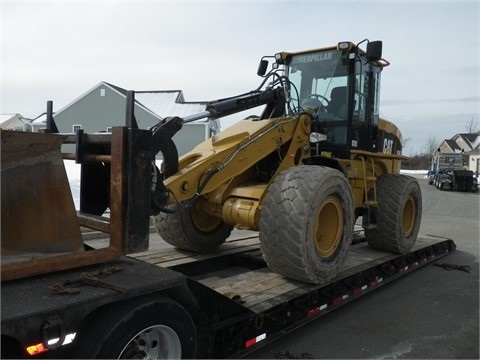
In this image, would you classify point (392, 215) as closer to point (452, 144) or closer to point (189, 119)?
point (189, 119)

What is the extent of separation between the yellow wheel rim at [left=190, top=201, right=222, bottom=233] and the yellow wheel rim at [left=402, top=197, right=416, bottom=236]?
10.2 feet

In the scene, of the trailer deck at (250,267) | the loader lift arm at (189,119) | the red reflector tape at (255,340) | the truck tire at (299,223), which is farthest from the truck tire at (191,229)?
the red reflector tape at (255,340)

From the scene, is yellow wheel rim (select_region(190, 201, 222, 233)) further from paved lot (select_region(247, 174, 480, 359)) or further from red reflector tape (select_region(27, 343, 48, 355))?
red reflector tape (select_region(27, 343, 48, 355))

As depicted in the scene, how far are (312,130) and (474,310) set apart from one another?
116 inches

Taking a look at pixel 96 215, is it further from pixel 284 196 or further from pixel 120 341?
pixel 284 196

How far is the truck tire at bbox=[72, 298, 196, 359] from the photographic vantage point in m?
2.59

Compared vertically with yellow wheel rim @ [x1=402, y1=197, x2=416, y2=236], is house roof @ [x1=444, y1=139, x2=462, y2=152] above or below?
above

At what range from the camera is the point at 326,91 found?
6152 mm

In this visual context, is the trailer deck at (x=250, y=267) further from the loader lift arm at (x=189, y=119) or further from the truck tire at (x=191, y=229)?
the loader lift arm at (x=189, y=119)

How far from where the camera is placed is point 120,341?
2666 millimetres

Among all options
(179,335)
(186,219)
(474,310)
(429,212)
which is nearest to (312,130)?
(186,219)

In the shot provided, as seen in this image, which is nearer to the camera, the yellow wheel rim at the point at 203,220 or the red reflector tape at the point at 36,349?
the red reflector tape at the point at 36,349

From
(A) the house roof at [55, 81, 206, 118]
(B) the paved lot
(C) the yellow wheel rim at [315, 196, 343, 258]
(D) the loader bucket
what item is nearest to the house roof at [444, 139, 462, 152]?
(A) the house roof at [55, 81, 206, 118]

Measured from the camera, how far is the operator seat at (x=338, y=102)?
605 cm
